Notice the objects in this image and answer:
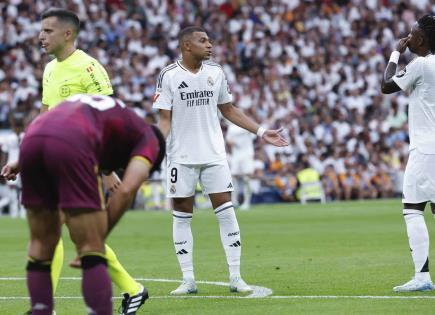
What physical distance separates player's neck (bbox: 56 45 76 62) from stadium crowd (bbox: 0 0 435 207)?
19.6 meters

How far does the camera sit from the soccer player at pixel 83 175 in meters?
6.41

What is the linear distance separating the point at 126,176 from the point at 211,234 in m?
12.5

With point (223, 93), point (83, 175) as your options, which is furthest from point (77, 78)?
point (83, 175)

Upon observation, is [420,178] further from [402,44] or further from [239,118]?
[239,118]

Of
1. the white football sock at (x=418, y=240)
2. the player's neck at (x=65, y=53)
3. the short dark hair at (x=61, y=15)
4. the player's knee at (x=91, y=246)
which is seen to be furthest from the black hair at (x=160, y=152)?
the white football sock at (x=418, y=240)

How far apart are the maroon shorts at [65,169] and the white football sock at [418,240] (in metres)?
4.67

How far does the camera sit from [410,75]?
33.8ft

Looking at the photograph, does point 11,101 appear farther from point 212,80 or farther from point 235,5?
point 212,80

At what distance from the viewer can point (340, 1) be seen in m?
41.4

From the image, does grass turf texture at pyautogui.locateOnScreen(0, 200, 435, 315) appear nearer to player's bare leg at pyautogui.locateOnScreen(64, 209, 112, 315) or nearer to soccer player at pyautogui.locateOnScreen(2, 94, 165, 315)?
soccer player at pyautogui.locateOnScreen(2, 94, 165, 315)

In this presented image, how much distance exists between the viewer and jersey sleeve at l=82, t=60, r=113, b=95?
30.7 feet

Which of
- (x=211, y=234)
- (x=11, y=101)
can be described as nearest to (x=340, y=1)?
(x=11, y=101)

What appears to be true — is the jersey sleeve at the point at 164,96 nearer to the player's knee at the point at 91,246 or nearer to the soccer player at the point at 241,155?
the player's knee at the point at 91,246

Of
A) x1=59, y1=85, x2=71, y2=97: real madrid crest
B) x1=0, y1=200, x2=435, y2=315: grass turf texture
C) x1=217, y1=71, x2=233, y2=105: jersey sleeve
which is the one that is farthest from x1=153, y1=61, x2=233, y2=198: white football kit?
x1=59, y1=85, x2=71, y2=97: real madrid crest
